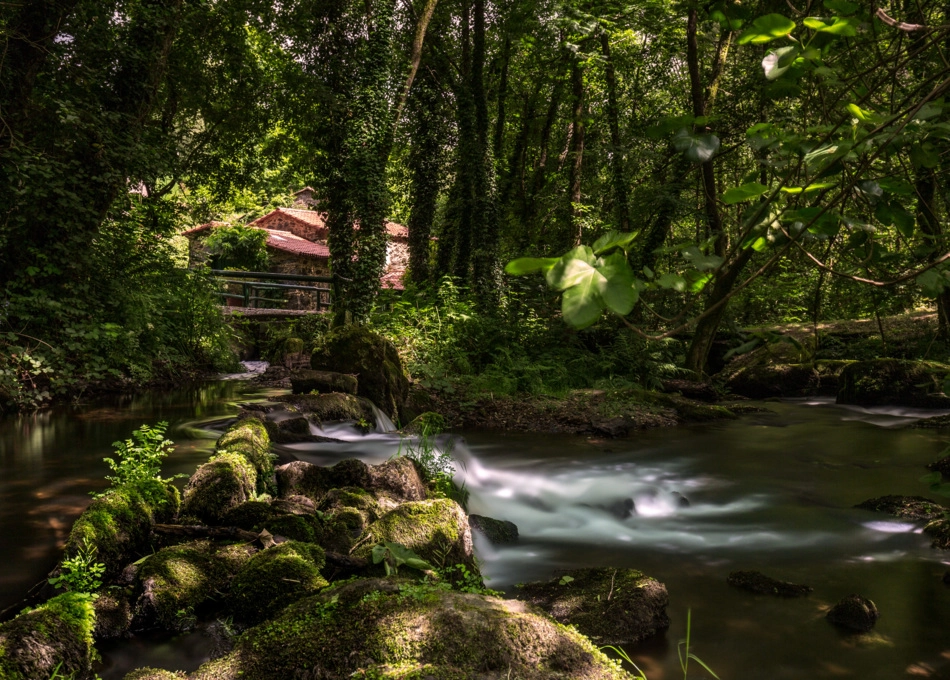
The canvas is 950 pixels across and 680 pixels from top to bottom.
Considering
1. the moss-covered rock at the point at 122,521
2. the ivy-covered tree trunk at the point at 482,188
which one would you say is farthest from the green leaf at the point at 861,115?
the ivy-covered tree trunk at the point at 482,188

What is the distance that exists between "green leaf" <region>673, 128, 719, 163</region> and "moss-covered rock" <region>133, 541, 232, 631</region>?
357 cm

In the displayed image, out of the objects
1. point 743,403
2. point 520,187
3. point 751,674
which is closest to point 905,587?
point 751,674

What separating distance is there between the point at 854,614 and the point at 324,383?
792 cm

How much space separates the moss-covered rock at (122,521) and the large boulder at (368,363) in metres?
5.85

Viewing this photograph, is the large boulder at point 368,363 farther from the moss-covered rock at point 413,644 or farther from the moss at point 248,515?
the moss-covered rock at point 413,644

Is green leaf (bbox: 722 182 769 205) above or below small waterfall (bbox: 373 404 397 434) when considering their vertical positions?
above

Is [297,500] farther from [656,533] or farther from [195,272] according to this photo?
[195,272]

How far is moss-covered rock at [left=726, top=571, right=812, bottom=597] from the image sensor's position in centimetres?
473

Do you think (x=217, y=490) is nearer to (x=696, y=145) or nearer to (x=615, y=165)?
(x=696, y=145)

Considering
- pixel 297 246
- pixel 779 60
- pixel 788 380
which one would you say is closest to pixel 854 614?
pixel 779 60

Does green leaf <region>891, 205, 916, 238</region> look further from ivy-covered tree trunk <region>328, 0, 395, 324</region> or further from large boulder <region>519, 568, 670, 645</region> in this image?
ivy-covered tree trunk <region>328, 0, 395, 324</region>

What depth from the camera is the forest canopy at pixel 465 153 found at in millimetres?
1872

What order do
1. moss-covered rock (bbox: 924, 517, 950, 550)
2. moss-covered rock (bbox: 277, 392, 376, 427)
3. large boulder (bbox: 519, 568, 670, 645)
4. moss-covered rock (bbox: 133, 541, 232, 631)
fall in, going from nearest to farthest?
moss-covered rock (bbox: 133, 541, 232, 631) → large boulder (bbox: 519, 568, 670, 645) → moss-covered rock (bbox: 924, 517, 950, 550) → moss-covered rock (bbox: 277, 392, 376, 427)

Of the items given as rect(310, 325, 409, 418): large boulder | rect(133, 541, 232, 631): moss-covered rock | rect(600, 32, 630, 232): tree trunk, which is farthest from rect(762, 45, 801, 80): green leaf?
rect(600, 32, 630, 232): tree trunk
